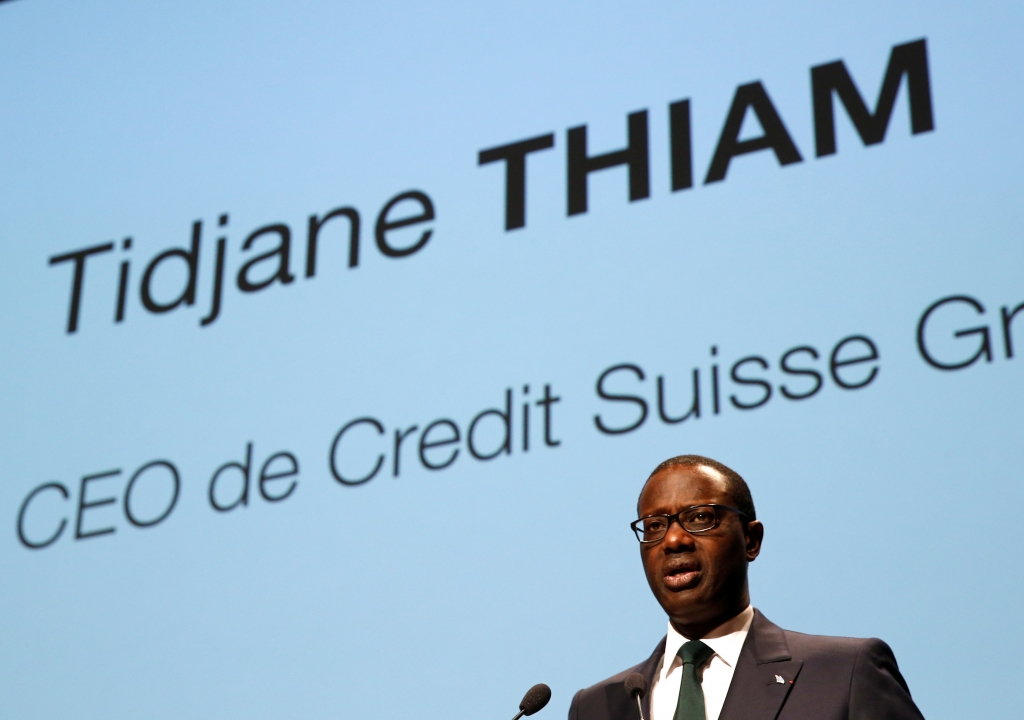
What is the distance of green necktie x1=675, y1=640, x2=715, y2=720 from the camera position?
1934 mm

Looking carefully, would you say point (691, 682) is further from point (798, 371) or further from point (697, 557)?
point (798, 371)

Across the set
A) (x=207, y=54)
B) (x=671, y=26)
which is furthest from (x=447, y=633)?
(x=207, y=54)

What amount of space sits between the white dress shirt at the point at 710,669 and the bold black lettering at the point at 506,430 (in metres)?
1.66

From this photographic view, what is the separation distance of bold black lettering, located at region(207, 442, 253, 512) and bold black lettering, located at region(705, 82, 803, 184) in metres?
1.44

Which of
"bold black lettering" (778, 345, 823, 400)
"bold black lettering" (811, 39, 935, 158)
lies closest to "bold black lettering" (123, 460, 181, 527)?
"bold black lettering" (778, 345, 823, 400)

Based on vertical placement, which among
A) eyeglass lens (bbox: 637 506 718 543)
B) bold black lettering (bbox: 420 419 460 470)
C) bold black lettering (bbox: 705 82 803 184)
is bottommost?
eyeglass lens (bbox: 637 506 718 543)

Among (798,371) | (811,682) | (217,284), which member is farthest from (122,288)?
(811,682)

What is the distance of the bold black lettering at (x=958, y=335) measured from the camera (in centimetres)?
325

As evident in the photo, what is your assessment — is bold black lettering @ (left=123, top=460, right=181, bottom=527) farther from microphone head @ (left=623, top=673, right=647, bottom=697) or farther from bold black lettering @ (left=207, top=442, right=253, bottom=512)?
microphone head @ (left=623, top=673, right=647, bottom=697)

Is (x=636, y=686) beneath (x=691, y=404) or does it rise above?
beneath

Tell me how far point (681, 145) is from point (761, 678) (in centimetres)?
216

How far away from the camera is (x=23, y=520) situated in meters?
4.23

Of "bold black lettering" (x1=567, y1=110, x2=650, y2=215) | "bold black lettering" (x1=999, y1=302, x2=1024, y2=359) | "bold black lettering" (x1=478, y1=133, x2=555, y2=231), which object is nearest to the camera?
"bold black lettering" (x1=999, y1=302, x2=1024, y2=359)

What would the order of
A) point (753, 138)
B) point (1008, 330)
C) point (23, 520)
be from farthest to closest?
point (23, 520)
point (753, 138)
point (1008, 330)
